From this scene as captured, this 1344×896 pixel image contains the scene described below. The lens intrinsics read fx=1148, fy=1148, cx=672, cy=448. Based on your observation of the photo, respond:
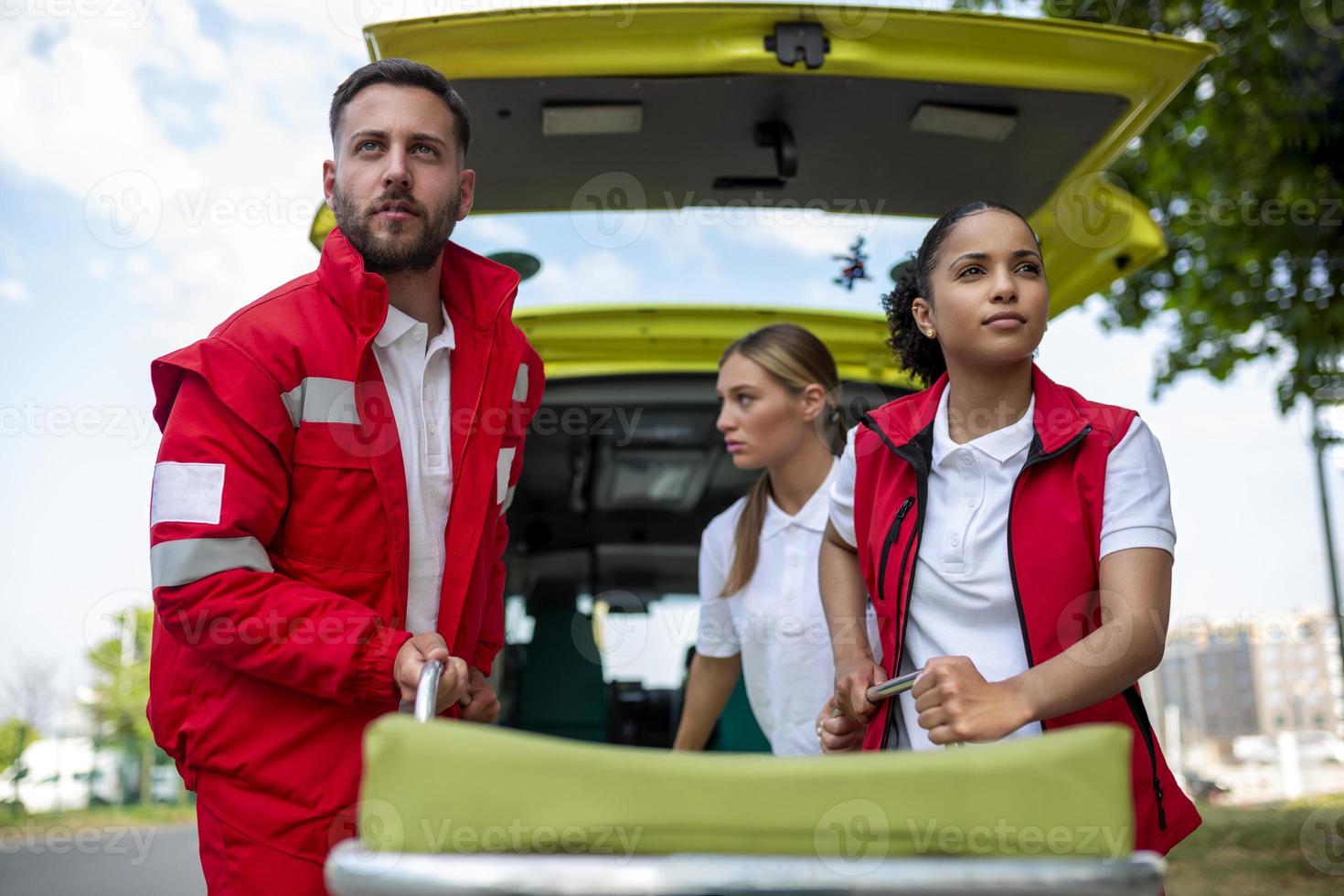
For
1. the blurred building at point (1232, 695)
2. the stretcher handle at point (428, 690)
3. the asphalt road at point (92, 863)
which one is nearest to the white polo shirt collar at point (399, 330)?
the stretcher handle at point (428, 690)

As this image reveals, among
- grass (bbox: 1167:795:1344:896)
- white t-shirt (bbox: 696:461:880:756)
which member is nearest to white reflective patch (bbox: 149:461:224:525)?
white t-shirt (bbox: 696:461:880:756)

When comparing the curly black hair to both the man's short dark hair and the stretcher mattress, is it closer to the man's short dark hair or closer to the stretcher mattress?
the man's short dark hair

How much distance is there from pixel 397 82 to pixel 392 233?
289mm

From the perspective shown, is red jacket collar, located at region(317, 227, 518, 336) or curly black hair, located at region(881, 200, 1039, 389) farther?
curly black hair, located at region(881, 200, 1039, 389)

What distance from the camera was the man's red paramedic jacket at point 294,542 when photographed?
165cm

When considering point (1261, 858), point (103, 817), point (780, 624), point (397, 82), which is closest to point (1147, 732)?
point (780, 624)

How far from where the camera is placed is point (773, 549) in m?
3.19

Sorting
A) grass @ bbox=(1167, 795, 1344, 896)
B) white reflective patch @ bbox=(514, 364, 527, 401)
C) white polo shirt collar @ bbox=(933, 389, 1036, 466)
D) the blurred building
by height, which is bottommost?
the blurred building

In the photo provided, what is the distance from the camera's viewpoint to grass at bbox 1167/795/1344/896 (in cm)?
659

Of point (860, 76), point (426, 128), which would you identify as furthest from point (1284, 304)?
point (426, 128)

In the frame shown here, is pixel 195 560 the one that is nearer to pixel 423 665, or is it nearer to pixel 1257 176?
pixel 423 665

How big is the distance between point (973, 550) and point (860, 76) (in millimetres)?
1004

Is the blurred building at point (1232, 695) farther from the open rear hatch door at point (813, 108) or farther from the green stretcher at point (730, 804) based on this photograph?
the green stretcher at point (730, 804)

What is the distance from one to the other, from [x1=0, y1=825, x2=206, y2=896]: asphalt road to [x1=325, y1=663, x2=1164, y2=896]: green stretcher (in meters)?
3.41
